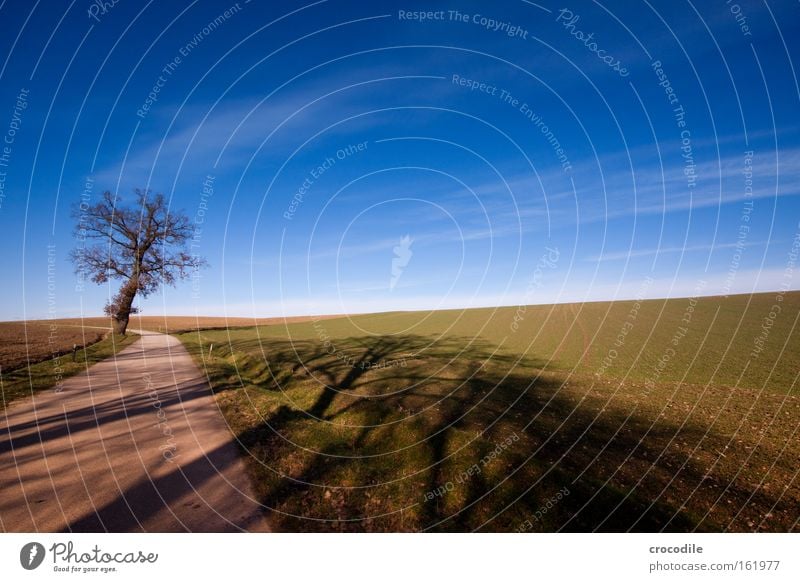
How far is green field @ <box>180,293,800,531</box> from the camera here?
27.1ft

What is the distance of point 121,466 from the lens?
9375mm

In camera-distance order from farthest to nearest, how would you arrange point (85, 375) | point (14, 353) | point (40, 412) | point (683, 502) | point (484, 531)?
point (14, 353)
point (85, 375)
point (40, 412)
point (683, 502)
point (484, 531)

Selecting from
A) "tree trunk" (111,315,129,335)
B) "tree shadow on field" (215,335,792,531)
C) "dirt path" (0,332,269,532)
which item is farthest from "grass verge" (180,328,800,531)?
"tree trunk" (111,315,129,335)

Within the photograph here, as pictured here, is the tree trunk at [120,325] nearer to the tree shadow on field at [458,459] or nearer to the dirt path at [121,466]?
the dirt path at [121,466]

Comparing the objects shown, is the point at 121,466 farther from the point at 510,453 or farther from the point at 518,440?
the point at 518,440

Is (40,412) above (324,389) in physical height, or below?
above

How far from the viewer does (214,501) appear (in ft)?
26.3

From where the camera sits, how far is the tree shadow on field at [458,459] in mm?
8062

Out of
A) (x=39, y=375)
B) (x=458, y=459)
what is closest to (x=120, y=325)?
(x=39, y=375)

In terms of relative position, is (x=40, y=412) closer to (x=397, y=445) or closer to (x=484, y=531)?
(x=397, y=445)

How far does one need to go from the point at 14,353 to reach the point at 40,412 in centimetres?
2103

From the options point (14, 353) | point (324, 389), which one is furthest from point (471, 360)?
point (14, 353)

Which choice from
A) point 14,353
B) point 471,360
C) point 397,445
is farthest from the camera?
point 471,360

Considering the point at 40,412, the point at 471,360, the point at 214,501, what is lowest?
the point at 471,360
